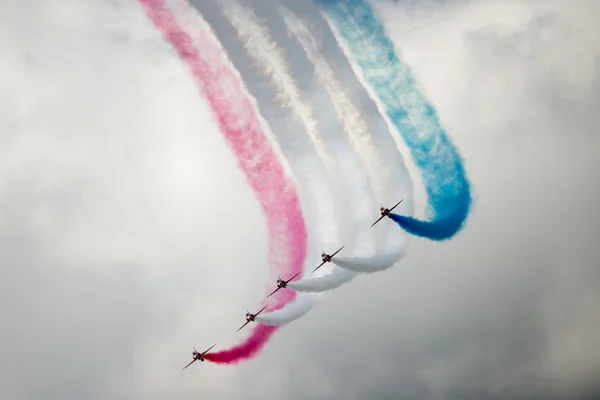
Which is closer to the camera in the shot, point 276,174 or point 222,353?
point 276,174

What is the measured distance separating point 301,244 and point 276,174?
5899mm

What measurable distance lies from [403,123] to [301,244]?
11486 mm

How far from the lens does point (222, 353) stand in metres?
68.4

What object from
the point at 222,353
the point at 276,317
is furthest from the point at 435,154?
the point at 222,353

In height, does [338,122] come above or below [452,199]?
above

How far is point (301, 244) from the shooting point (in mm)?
62656

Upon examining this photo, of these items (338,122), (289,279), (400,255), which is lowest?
(400,255)

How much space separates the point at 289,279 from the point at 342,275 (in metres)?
4.12

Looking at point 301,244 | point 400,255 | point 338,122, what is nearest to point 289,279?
point 301,244

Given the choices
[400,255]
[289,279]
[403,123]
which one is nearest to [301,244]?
[289,279]

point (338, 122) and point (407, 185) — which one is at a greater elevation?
point (338, 122)

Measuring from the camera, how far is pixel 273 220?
61281mm

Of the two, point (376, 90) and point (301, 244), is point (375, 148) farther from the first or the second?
point (301, 244)

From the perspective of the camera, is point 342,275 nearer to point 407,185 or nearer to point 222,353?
point 407,185
